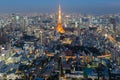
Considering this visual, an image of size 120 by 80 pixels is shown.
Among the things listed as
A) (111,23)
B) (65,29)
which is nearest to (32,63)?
(65,29)

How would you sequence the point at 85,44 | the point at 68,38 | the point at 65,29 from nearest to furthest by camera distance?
the point at 85,44 → the point at 68,38 → the point at 65,29

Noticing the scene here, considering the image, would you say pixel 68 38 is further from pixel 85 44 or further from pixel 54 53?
pixel 54 53

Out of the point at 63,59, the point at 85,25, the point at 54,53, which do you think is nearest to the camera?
the point at 63,59

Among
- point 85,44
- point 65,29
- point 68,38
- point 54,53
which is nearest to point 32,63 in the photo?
point 54,53

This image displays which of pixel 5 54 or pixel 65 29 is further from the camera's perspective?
pixel 65 29

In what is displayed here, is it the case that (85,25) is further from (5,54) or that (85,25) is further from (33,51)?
(5,54)

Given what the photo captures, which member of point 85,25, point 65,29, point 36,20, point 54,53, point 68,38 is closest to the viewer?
Answer: point 54,53

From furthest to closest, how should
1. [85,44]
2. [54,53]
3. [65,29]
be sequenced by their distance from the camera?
[65,29] < [85,44] < [54,53]

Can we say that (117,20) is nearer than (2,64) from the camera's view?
No

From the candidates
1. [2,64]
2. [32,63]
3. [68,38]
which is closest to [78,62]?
[32,63]

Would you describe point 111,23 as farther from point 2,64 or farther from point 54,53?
point 2,64
